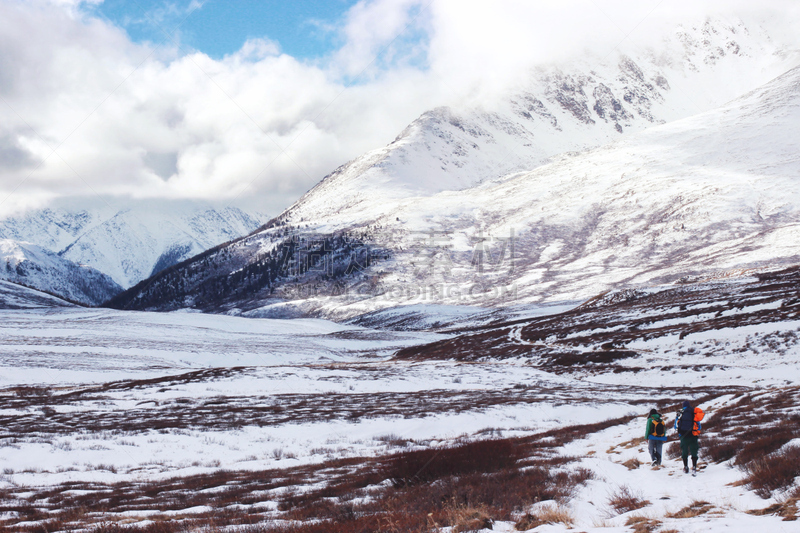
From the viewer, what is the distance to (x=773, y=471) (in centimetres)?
984

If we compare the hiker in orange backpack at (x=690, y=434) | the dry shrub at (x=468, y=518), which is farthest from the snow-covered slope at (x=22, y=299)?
the hiker in orange backpack at (x=690, y=434)

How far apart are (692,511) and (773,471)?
7.34 feet

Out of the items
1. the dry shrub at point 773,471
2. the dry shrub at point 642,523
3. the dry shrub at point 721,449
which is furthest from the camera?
the dry shrub at point 721,449

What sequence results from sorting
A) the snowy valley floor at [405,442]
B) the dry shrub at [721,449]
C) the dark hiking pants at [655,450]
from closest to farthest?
the snowy valley floor at [405,442]
the dry shrub at [721,449]
the dark hiking pants at [655,450]

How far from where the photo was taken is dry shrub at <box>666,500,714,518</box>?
889 centimetres

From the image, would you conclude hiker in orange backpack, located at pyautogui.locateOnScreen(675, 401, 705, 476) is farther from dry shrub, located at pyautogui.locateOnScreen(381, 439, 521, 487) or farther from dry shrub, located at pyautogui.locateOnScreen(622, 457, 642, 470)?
dry shrub, located at pyautogui.locateOnScreen(381, 439, 521, 487)

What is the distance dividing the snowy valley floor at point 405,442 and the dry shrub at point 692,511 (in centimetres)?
4

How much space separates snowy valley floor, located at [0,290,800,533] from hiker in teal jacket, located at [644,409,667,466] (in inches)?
21.1

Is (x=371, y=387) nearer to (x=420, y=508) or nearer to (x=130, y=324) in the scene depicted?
(x=420, y=508)

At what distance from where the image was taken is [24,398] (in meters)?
36.3

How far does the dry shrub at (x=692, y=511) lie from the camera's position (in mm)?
8891

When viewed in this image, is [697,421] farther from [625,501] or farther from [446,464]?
[446,464]

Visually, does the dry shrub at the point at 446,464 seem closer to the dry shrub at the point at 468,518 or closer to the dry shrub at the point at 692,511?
the dry shrub at the point at 468,518

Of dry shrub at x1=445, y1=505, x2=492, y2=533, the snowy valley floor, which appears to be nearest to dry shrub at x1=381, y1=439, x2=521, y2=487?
the snowy valley floor
